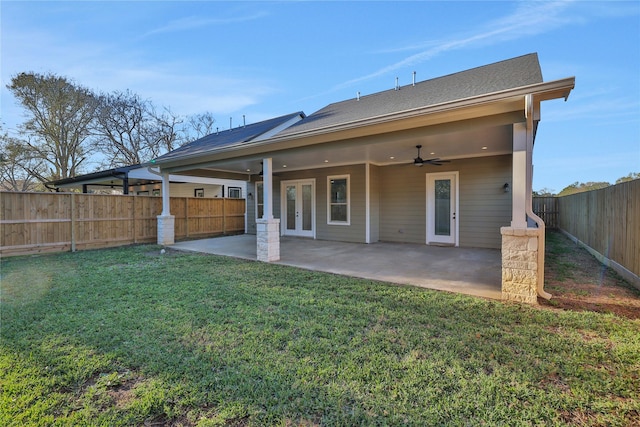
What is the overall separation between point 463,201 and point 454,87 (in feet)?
10.7

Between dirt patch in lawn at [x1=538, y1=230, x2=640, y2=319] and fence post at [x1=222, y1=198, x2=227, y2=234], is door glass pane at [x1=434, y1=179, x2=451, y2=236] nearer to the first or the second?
dirt patch in lawn at [x1=538, y1=230, x2=640, y2=319]

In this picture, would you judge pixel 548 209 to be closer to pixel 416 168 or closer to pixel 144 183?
pixel 416 168

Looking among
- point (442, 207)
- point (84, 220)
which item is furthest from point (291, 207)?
point (84, 220)

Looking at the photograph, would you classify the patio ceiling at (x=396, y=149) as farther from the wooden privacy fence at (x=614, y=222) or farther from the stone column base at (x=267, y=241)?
the wooden privacy fence at (x=614, y=222)

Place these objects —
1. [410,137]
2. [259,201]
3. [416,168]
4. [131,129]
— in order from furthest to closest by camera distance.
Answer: [131,129]
[259,201]
[416,168]
[410,137]

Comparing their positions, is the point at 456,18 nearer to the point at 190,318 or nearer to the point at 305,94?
the point at 190,318

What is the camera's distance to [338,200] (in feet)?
32.8

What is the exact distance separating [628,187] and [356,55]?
31.3ft

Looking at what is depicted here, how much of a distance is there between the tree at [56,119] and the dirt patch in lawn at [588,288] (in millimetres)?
21817

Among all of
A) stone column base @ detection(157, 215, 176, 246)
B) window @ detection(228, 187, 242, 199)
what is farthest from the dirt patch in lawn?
window @ detection(228, 187, 242, 199)

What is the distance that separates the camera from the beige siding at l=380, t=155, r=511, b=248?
7996 millimetres

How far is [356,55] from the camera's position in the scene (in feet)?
37.6

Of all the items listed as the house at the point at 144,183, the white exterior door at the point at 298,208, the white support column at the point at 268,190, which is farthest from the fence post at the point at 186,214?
the white support column at the point at 268,190

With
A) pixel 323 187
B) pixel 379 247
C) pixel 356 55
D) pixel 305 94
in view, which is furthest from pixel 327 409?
pixel 305 94
